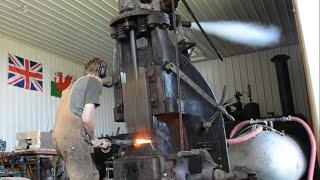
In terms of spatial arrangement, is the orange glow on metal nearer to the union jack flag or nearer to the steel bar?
the steel bar

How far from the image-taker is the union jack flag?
26.2ft

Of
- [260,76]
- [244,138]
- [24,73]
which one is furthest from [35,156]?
[260,76]

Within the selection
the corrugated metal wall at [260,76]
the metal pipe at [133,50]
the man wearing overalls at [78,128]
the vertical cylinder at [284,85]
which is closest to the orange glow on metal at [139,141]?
the metal pipe at [133,50]

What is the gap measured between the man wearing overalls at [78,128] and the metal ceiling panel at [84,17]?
3555 mm

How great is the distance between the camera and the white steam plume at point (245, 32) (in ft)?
27.3

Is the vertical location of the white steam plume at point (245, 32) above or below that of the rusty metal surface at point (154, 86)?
above

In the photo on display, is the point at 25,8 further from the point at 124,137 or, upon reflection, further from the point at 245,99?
the point at 245,99

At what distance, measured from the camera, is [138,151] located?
8.19 ft

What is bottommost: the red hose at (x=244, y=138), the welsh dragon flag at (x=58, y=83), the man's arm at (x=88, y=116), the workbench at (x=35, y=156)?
the workbench at (x=35, y=156)

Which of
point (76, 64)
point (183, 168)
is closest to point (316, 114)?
point (183, 168)

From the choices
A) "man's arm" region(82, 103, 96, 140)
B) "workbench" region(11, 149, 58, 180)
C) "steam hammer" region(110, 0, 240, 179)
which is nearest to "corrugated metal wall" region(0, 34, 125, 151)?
"workbench" region(11, 149, 58, 180)

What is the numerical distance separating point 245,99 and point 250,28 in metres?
2.44

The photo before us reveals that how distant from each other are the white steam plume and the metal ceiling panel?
230 millimetres

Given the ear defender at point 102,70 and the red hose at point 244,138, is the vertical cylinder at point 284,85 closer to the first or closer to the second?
the red hose at point 244,138
